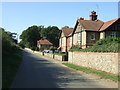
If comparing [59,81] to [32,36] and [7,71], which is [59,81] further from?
[32,36]

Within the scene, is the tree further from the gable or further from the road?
the road

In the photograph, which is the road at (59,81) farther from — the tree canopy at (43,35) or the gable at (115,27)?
the tree canopy at (43,35)

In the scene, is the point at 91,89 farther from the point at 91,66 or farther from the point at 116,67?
the point at 91,66

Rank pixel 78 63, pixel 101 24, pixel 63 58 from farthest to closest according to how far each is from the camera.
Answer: pixel 101 24 → pixel 63 58 → pixel 78 63

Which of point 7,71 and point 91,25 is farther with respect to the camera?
point 91,25

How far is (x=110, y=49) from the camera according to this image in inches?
540

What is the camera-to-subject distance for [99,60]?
15.1m

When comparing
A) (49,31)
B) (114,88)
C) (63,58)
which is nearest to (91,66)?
(114,88)

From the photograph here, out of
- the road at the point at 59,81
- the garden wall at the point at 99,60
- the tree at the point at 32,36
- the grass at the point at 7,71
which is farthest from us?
the tree at the point at 32,36

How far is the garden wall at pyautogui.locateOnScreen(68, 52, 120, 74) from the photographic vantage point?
12725 mm

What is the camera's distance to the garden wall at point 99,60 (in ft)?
41.7

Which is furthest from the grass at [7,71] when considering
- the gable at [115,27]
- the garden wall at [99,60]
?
the gable at [115,27]

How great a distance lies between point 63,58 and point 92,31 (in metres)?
8.92

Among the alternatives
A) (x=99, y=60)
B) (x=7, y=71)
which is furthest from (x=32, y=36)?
(x=7, y=71)
